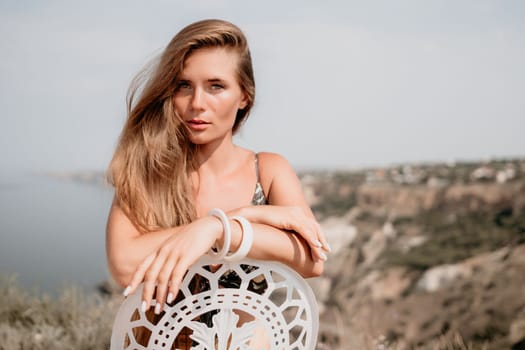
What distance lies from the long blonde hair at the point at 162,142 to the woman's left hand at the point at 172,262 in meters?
0.36

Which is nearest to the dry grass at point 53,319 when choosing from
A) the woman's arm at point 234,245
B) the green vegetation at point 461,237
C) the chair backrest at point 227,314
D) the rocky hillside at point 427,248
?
the woman's arm at point 234,245

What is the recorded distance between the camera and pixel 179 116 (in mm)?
1807

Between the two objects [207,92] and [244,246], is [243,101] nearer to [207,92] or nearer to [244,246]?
[207,92]

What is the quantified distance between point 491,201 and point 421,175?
519 inches

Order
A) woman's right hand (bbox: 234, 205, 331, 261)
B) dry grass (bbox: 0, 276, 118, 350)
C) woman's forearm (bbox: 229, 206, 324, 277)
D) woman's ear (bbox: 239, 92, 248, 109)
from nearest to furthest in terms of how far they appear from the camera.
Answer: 1. woman's forearm (bbox: 229, 206, 324, 277)
2. woman's right hand (bbox: 234, 205, 331, 261)
3. woman's ear (bbox: 239, 92, 248, 109)
4. dry grass (bbox: 0, 276, 118, 350)

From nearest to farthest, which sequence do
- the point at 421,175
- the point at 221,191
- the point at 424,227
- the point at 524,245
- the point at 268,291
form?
1. the point at 268,291
2. the point at 221,191
3. the point at 524,245
4. the point at 424,227
5. the point at 421,175

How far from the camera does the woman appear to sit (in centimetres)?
152

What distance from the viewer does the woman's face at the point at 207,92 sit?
1730 mm

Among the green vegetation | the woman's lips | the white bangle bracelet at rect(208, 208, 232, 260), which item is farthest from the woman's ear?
the green vegetation

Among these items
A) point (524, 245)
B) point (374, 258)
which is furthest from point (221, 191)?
point (374, 258)

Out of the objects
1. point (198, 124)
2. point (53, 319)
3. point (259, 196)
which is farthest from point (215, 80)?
point (53, 319)

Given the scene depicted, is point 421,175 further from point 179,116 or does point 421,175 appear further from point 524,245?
point 179,116

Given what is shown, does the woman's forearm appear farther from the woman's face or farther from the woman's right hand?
the woman's face

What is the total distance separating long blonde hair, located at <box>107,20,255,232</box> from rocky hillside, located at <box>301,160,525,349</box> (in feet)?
43.3
